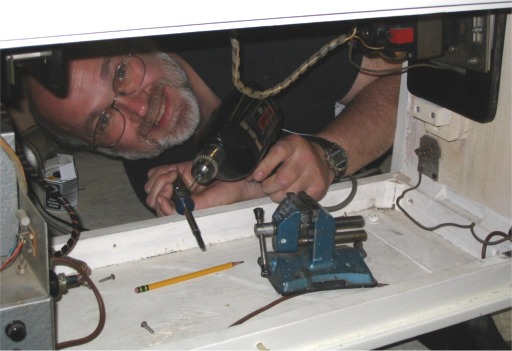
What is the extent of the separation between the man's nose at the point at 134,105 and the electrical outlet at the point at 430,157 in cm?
67

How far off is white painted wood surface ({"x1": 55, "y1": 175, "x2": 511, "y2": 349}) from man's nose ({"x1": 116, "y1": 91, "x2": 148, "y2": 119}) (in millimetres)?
486

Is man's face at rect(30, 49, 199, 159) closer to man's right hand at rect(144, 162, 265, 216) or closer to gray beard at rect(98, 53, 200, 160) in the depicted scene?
gray beard at rect(98, 53, 200, 160)

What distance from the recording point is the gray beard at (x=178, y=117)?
141 centimetres

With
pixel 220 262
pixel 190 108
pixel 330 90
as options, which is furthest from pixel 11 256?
pixel 330 90

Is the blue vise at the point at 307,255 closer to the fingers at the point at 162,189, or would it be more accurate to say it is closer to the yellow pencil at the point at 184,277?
the yellow pencil at the point at 184,277

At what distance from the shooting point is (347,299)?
74 centimetres

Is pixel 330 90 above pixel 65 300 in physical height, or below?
above

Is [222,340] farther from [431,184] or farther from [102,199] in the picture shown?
[102,199]

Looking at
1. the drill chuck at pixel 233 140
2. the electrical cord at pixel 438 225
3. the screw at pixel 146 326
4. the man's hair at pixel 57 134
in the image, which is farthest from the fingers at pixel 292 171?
the man's hair at pixel 57 134

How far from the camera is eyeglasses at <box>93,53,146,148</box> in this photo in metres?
1.31

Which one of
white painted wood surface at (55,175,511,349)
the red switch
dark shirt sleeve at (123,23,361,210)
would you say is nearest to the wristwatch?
white painted wood surface at (55,175,511,349)

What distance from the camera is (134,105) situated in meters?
1.37

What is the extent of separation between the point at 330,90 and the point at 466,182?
0.68 meters

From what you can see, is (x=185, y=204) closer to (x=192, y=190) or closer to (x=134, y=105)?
(x=192, y=190)
